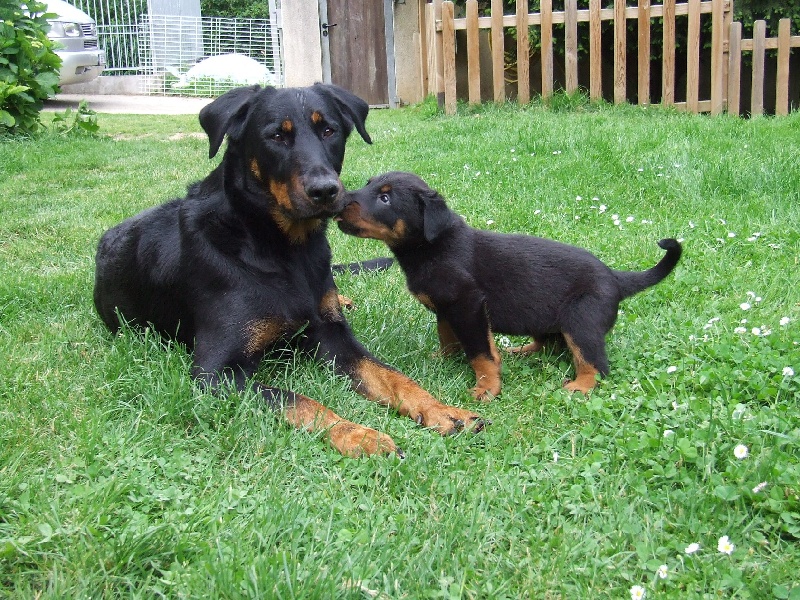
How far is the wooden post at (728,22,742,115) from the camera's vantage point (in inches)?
404

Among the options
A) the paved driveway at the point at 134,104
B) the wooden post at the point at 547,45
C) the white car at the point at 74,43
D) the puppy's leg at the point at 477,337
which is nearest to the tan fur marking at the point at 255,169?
the puppy's leg at the point at 477,337

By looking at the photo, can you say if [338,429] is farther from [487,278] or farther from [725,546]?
[725,546]

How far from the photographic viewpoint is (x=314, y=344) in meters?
3.74

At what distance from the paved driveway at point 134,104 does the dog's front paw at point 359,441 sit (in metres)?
12.6

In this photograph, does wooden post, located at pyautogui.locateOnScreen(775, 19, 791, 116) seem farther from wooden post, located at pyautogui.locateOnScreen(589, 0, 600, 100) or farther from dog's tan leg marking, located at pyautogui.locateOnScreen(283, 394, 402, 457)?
dog's tan leg marking, located at pyautogui.locateOnScreen(283, 394, 402, 457)

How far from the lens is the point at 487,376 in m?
3.59

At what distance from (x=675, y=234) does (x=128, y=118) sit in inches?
424

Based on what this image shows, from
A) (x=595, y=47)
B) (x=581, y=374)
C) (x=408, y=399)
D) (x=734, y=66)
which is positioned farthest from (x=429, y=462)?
(x=734, y=66)

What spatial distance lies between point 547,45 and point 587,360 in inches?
328

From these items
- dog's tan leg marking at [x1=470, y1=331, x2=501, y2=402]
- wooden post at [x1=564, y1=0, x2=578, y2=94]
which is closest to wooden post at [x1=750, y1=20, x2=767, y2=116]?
wooden post at [x1=564, y1=0, x2=578, y2=94]

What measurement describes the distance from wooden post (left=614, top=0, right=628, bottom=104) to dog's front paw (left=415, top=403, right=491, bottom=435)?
8708 mm

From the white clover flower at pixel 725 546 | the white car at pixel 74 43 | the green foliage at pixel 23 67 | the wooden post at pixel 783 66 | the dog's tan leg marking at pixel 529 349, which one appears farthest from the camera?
the white car at pixel 74 43

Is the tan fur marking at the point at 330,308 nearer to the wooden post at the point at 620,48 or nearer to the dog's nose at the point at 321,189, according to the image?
the dog's nose at the point at 321,189

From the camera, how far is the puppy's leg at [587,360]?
3549 mm
